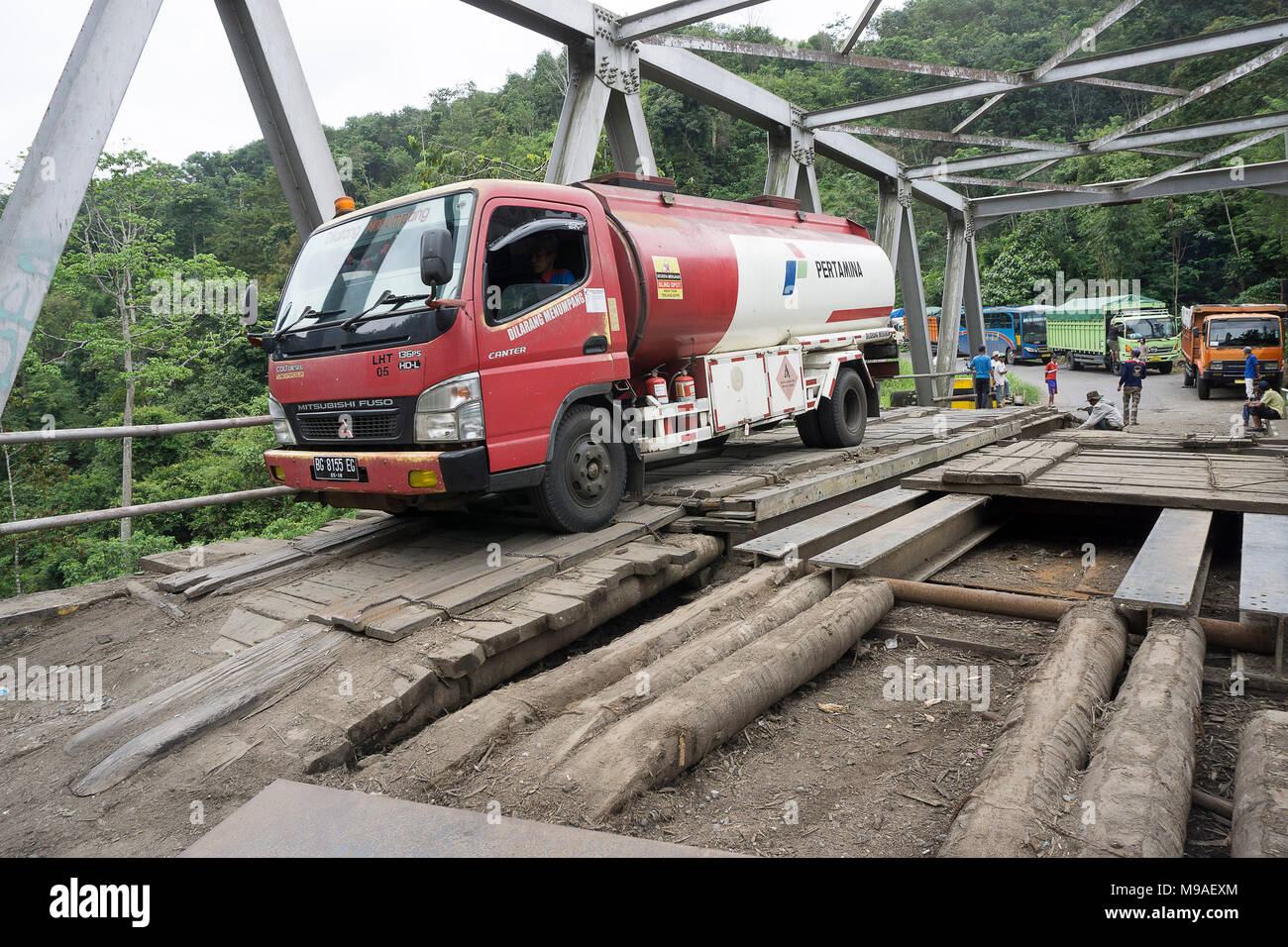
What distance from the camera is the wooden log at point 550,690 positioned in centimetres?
322

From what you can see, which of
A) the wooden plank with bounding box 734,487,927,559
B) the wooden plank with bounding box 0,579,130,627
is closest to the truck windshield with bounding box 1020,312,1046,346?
the wooden plank with bounding box 734,487,927,559

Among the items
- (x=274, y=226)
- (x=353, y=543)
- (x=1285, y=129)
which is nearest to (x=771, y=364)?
(x=353, y=543)

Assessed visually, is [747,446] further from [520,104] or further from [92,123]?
[520,104]

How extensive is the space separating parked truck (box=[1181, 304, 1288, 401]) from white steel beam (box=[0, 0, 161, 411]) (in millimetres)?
27175

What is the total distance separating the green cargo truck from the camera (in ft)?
108

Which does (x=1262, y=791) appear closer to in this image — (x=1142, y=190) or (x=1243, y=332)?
(x=1142, y=190)

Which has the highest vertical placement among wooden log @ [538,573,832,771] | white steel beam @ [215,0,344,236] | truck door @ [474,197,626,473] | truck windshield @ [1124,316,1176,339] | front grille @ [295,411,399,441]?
white steel beam @ [215,0,344,236]

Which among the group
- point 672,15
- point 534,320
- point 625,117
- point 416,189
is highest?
point 416,189

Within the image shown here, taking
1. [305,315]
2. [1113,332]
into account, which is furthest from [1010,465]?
[1113,332]

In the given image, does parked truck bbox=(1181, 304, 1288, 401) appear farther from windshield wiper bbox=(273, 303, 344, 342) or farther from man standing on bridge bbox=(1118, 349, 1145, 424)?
windshield wiper bbox=(273, 303, 344, 342)

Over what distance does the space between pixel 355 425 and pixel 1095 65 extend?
36.1ft

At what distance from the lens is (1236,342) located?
931 inches

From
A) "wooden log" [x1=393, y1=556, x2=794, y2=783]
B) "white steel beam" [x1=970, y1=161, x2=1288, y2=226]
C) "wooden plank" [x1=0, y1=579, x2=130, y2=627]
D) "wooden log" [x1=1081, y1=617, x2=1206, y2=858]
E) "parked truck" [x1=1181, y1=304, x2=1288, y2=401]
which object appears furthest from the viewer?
"parked truck" [x1=1181, y1=304, x2=1288, y2=401]

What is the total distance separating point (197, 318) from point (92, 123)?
3191 centimetres
